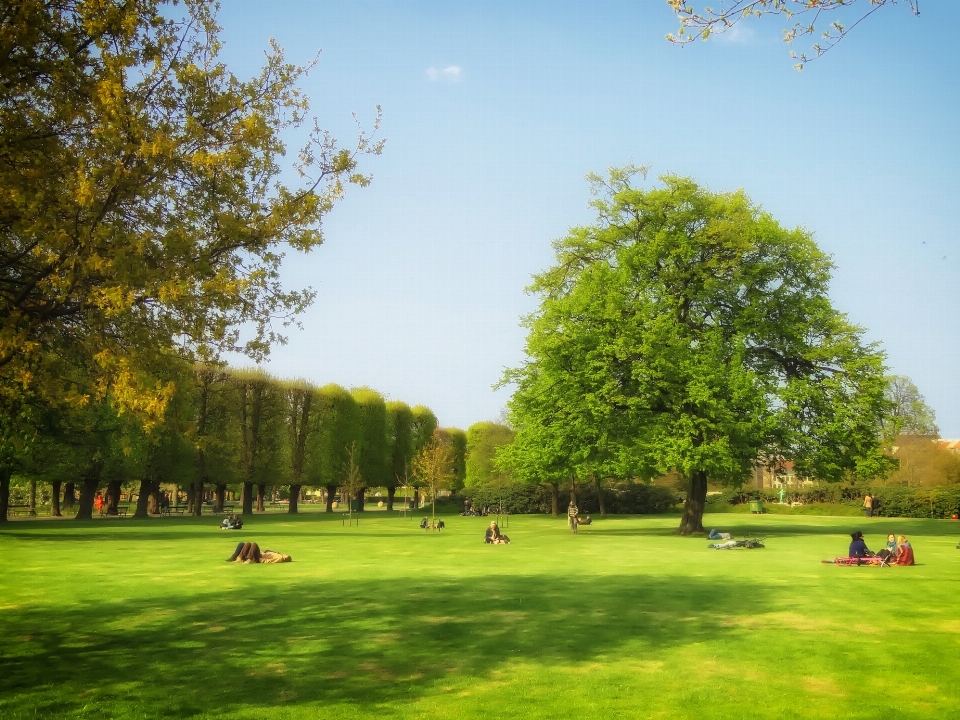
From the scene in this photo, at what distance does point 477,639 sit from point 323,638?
261 centimetres

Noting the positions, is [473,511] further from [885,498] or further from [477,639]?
[477,639]

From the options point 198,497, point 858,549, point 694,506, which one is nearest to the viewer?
point 858,549

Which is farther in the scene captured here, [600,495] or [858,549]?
[600,495]

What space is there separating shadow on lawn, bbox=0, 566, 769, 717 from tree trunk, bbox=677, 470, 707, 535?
77.3 ft

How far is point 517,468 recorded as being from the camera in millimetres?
45719

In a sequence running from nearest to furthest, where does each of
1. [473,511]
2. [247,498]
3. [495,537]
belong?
[495,537] → [247,498] → [473,511]

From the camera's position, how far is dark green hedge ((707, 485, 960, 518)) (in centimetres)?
6444

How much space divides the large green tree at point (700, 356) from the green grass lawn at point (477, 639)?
14.3m

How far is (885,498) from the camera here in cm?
6900

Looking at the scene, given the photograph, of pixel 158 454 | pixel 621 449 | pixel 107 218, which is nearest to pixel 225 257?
pixel 107 218

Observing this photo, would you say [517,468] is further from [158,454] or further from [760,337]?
[158,454]

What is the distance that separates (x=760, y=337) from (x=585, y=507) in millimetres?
37786

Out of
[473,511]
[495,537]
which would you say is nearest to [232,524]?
[495,537]

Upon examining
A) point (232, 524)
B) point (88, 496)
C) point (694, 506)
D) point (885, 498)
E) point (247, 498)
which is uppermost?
point (88, 496)
